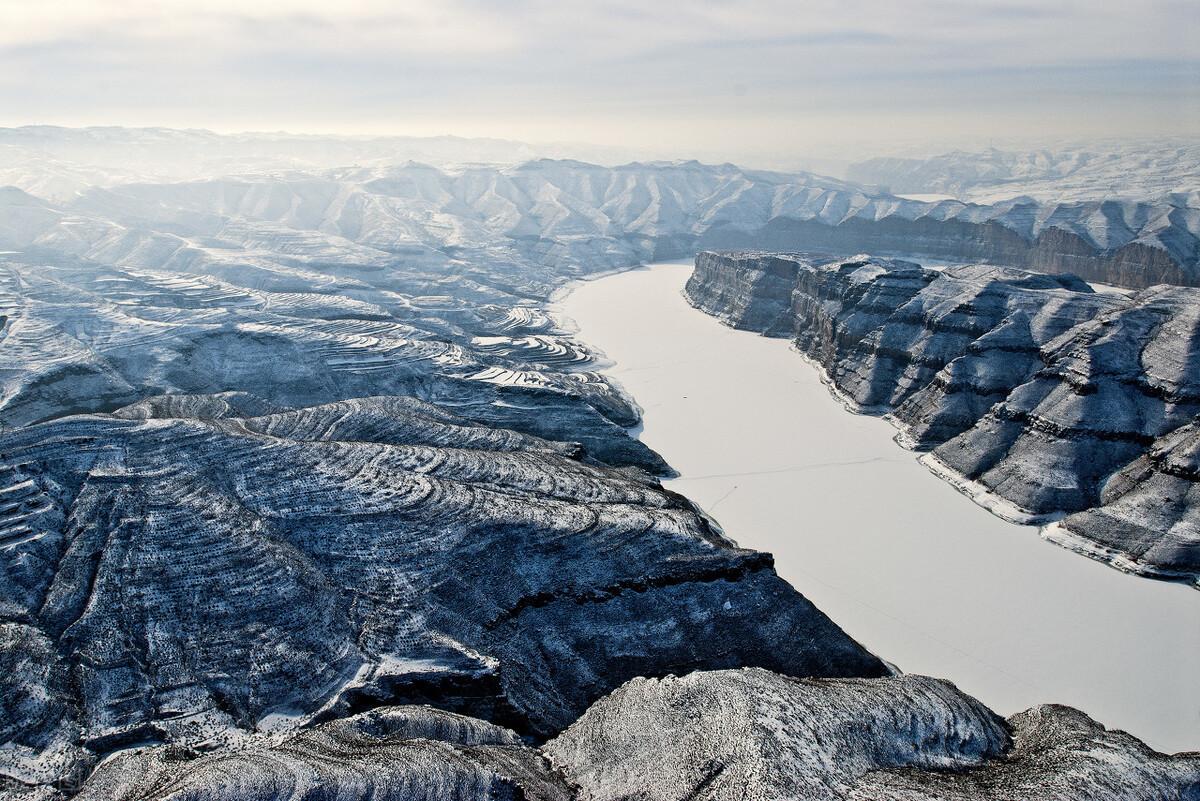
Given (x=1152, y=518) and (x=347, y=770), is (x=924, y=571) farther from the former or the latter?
Result: (x=347, y=770)

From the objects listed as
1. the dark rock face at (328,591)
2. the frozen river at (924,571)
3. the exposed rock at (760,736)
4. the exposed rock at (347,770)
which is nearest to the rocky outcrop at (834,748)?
the exposed rock at (760,736)

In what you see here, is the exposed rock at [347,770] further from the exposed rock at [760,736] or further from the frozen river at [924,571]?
the frozen river at [924,571]

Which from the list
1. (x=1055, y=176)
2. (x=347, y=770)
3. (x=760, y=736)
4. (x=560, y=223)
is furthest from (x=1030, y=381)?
(x=1055, y=176)

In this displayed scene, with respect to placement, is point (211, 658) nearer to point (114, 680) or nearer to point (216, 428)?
point (114, 680)

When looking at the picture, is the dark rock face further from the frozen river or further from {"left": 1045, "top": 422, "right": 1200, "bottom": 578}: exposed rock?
{"left": 1045, "top": 422, "right": 1200, "bottom": 578}: exposed rock

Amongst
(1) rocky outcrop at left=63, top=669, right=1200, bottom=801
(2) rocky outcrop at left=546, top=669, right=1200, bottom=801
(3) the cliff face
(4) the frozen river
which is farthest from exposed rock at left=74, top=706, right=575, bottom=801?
(3) the cliff face

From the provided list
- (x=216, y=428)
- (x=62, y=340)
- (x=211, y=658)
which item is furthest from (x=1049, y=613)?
(x=62, y=340)
